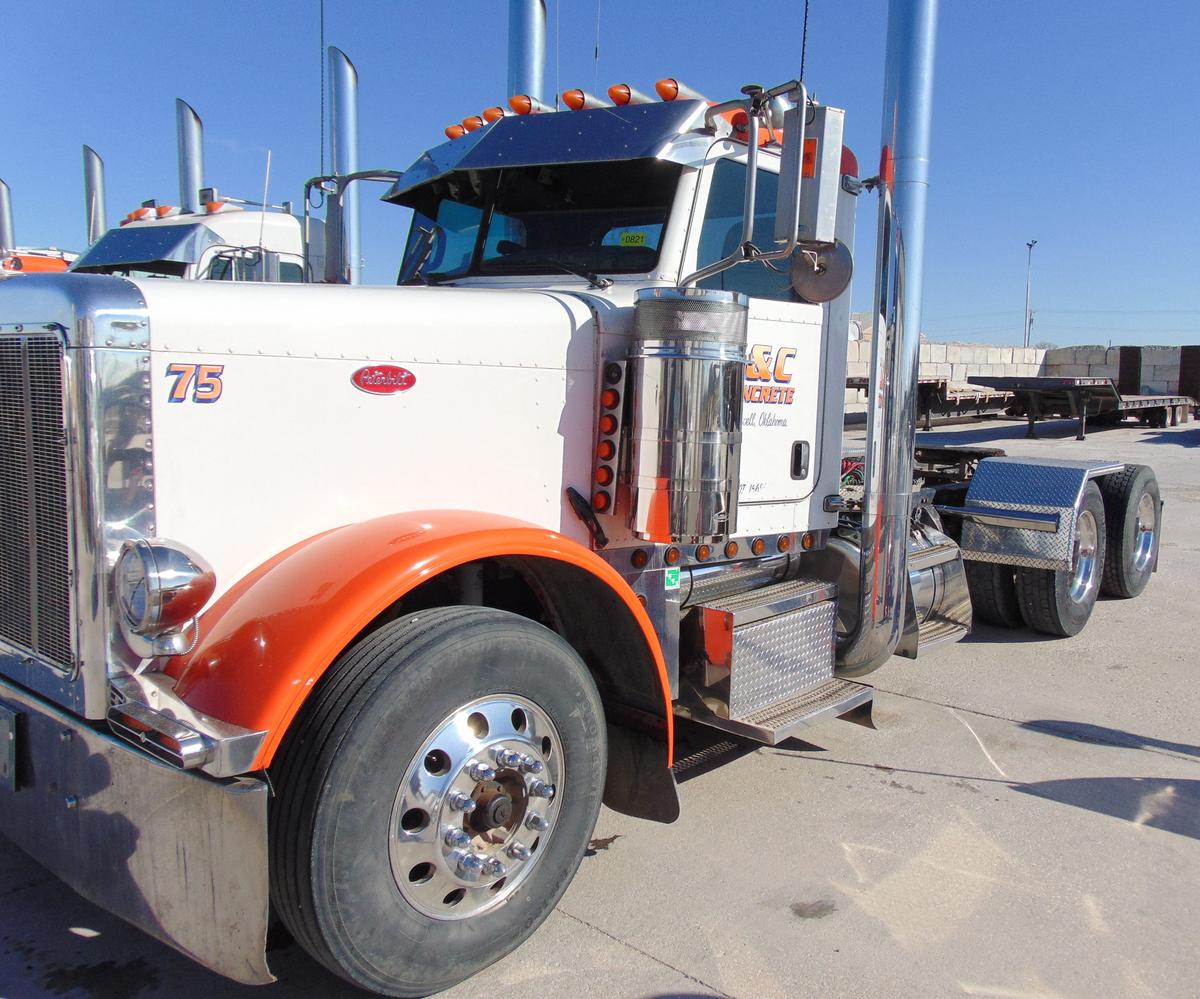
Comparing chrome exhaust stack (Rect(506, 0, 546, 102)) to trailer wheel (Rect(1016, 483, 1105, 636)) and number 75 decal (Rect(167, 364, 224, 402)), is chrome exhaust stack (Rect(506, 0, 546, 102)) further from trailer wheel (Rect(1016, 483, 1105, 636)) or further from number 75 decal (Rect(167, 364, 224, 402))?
number 75 decal (Rect(167, 364, 224, 402))

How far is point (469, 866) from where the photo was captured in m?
2.58

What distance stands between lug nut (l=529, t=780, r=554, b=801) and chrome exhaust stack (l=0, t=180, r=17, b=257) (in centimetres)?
1420

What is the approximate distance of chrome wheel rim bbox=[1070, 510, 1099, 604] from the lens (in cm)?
642

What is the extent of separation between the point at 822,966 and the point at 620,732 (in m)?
0.94

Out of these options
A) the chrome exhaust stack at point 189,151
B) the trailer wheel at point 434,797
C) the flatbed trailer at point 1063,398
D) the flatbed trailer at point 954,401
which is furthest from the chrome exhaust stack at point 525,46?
the flatbed trailer at point 1063,398

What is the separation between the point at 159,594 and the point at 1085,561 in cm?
601

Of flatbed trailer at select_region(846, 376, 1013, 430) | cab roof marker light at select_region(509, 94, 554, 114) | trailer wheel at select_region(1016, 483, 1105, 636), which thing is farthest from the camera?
flatbed trailer at select_region(846, 376, 1013, 430)

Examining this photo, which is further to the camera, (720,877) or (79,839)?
(720,877)

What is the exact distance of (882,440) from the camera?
415 cm

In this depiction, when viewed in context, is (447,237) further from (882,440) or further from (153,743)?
(153,743)

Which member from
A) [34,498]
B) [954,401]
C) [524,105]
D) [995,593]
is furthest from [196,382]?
[954,401]

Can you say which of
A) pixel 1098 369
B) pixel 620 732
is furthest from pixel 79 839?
pixel 1098 369

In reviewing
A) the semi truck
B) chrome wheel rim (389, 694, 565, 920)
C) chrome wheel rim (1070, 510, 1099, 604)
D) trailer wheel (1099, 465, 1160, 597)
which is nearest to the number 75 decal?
the semi truck

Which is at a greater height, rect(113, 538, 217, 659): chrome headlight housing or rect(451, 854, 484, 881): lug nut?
rect(113, 538, 217, 659): chrome headlight housing
